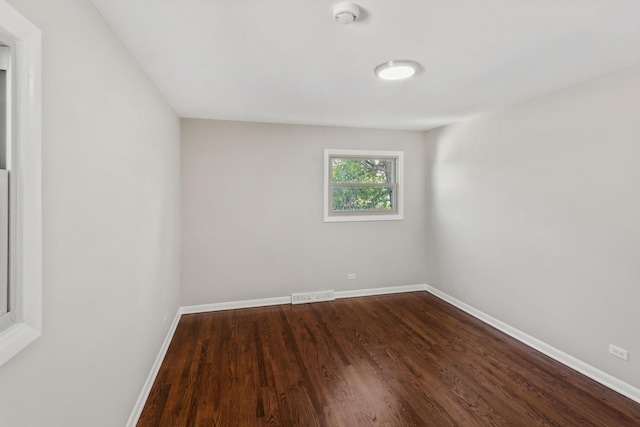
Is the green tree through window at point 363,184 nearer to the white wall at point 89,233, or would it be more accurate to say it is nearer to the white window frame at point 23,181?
the white wall at point 89,233

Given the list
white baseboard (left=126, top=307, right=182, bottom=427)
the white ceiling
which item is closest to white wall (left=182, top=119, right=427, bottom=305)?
white baseboard (left=126, top=307, right=182, bottom=427)

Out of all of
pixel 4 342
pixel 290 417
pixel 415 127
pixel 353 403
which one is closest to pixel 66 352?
pixel 4 342

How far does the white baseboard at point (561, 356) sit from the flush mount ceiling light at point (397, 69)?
2.74m

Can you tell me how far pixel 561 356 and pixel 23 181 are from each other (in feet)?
12.4

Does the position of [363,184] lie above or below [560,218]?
above

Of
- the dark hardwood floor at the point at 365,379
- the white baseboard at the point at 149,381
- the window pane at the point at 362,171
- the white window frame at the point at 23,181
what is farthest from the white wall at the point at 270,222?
the white window frame at the point at 23,181

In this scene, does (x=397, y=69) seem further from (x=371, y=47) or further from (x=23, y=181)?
(x=23, y=181)

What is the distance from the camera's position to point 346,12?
150 centimetres

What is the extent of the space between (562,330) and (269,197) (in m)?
3.32

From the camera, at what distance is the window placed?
168 inches

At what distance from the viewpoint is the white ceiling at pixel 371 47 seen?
5.01ft

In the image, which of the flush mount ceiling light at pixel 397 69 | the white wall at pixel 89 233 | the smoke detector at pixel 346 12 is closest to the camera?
the white wall at pixel 89 233

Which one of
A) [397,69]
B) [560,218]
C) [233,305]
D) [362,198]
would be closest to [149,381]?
[233,305]

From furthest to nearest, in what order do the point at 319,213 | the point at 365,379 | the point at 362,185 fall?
the point at 362,185 < the point at 319,213 < the point at 365,379
